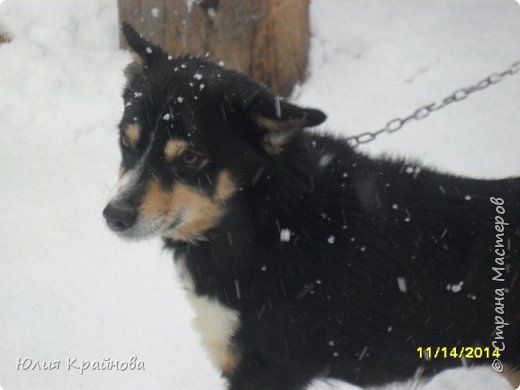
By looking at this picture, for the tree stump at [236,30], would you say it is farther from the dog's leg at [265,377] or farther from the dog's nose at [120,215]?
the dog's leg at [265,377]

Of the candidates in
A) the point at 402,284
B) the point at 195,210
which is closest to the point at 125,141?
the point at 195,210

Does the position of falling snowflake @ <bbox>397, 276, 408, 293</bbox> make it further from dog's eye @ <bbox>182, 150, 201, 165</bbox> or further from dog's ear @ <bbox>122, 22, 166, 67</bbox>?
dog's ear @ <bbox>122, 22, 166, 67</bbox>

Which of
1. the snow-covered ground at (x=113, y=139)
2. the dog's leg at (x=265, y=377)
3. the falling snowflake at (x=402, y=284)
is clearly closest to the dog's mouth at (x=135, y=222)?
the dog's leg at (x=265, y=377)

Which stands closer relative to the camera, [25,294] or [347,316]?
[347,316]

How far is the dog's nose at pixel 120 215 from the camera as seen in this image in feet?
10.9

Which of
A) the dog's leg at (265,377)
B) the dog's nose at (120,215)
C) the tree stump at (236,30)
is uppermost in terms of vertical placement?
the tree stump at (236,30)

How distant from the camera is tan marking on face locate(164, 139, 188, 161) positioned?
3.38m

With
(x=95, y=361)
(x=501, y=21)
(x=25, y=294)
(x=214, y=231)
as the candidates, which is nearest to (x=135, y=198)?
(x=214, y=231)

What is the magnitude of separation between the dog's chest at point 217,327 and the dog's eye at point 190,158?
77 centimetres

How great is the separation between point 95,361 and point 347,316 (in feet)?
7.39

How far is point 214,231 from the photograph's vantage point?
141 inches

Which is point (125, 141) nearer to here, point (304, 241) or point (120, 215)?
point (120, 215)

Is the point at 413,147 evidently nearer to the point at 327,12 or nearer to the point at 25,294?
the point at 327,12
